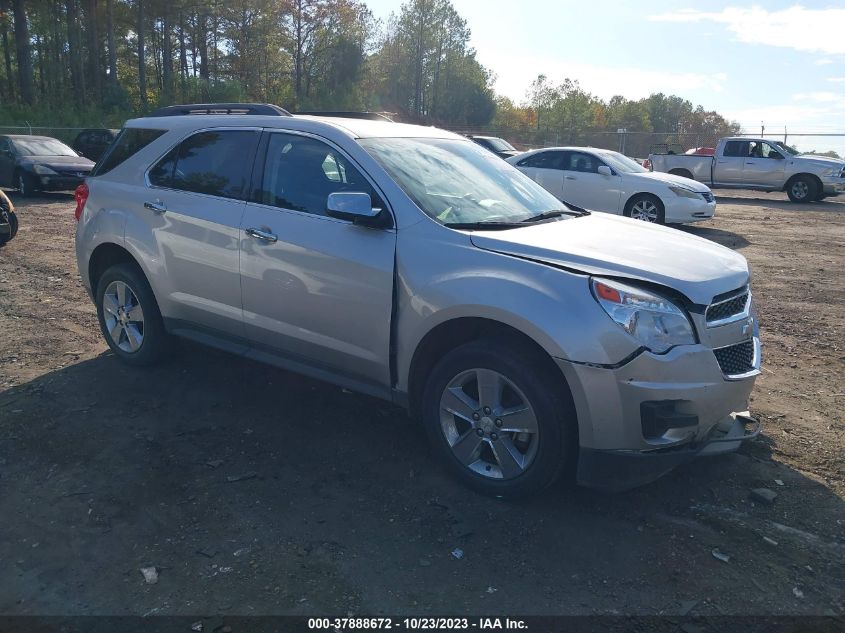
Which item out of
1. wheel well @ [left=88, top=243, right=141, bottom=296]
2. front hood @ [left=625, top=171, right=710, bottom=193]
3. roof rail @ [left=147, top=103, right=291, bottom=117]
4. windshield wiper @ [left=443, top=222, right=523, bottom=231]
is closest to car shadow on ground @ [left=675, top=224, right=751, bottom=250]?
front hood @ [left=625, top=171, right=710, bottom=193]

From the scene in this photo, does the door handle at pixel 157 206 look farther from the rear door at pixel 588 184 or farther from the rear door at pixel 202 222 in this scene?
the rear door at pixel 588 184

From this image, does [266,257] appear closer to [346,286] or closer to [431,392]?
[346,286]

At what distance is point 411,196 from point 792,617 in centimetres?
273

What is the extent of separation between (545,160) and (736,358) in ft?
38.2

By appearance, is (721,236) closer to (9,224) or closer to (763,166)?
(763,166)

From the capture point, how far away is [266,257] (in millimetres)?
4434

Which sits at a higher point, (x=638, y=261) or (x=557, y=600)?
(x=638, y=261)

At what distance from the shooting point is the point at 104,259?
223 inches

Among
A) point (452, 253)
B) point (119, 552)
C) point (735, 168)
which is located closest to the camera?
point (119, 552)

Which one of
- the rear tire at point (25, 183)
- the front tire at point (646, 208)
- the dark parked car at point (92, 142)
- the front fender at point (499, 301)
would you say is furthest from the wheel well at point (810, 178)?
the dark parked car at point (92, 142)

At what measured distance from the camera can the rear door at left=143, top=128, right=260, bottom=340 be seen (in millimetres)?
4691

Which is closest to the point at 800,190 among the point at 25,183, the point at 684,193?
the point at 684,193

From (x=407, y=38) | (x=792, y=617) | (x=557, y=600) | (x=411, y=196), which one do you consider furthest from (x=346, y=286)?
(x=407, y=38)

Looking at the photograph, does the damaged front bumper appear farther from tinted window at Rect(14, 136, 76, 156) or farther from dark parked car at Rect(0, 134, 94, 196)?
tinted window at Rect(14, 136, 76, 156)
